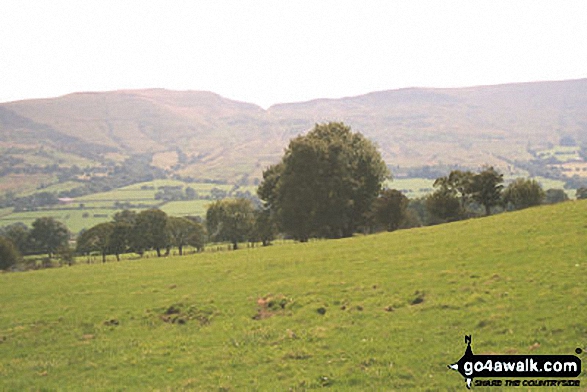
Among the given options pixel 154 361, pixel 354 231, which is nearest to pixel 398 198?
pixel 354 231

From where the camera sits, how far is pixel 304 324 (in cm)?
2131

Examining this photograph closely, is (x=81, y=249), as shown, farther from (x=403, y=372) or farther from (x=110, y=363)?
(x=403, y=372)

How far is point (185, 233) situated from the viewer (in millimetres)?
104438

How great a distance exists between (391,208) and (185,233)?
184 ft

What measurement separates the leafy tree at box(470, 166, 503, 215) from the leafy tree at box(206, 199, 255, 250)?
5159cm

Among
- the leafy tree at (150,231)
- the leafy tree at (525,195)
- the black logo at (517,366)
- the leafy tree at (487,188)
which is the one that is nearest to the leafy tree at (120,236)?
the leafy tree at (150,231)

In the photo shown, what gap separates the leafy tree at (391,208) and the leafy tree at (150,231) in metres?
47.1

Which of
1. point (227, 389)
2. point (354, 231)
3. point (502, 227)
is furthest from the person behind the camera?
point (354, 231)

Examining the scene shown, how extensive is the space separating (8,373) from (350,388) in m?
14.6

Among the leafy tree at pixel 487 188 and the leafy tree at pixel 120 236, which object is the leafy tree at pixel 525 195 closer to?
the leafy tree at pixel 487 188

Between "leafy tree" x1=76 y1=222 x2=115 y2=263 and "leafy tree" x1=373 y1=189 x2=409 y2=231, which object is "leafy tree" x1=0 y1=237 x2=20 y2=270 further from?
"leafy tree" x1=373 y1=189 x2=409 y2=231

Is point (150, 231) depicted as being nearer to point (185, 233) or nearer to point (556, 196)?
Answer: point (185, 233)

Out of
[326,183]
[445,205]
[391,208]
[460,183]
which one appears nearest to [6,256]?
[326,183]

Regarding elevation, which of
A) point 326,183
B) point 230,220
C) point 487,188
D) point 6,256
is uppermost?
point 326,183
